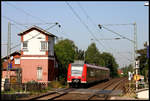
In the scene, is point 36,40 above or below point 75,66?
above

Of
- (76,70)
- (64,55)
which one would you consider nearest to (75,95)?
(76,70)

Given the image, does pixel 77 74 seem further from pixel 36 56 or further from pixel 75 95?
pixel 75 95

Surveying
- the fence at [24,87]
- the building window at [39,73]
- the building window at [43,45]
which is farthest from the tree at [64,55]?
the fence at [24,87]

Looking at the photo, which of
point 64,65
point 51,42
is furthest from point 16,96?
point 64,65

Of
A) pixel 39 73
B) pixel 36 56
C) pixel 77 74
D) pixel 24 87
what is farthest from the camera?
pixel 36 56

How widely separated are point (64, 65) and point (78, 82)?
11141 millimetres

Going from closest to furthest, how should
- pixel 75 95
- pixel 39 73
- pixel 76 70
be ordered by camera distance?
pixel 75 95
pixel 76 70
pixel 39 73

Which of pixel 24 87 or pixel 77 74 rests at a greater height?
pixel 77 74

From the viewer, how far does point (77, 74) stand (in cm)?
3550

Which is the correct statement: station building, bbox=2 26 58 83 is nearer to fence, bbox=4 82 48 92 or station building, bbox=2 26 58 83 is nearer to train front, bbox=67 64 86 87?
train front, bbox=67 64 86 87

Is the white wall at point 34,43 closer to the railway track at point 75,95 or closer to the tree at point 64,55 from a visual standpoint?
the tree at point 64,55

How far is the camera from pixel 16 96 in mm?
21156

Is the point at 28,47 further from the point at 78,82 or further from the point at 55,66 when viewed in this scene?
the point at 78,82

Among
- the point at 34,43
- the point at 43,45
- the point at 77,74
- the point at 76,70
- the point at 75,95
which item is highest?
the point at 34,43
